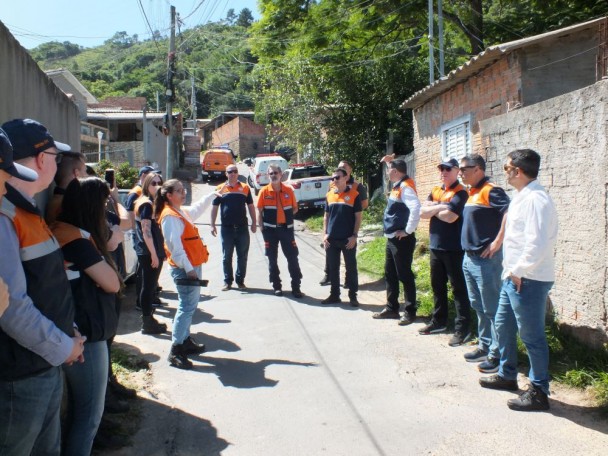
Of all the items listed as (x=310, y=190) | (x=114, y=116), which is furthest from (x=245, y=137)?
(x=310, y=190)

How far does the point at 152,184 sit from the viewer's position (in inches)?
271

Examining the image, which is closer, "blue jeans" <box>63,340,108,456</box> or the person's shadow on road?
"blue jeans" <box>63,340,108,456</box>

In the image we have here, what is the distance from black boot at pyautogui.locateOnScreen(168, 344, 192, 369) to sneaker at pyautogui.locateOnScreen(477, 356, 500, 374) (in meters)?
2.78

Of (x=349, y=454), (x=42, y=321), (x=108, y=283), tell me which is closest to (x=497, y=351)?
(x=349, y=454)

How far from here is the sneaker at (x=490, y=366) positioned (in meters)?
5.38

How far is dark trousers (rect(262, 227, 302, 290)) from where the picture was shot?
344 inches

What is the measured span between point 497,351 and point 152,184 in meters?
4.20

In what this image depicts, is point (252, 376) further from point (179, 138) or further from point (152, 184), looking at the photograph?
point (179, 138)

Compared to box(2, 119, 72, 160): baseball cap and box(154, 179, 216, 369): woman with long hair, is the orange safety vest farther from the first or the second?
box(2, 119, 72, 160): baseball cap

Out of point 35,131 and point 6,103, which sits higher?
point 6,103

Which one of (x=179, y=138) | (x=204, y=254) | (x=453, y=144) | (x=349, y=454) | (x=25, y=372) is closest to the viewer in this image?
(x=25, y=372)

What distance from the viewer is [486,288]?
5523 mm

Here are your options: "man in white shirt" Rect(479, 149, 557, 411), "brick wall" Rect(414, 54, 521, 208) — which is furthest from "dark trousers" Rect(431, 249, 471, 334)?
"brick wall" Rect(414, 54, 521, 208)

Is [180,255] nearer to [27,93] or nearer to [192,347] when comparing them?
[192,347]
